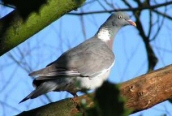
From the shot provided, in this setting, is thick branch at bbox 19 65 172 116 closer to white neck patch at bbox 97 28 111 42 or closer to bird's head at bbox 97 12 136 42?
white neck patch at bbox 97 28 111 42

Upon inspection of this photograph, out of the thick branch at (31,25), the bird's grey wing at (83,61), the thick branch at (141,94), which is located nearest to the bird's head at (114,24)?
the bird's grey wing at (83,61)

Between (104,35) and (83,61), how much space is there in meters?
0.68

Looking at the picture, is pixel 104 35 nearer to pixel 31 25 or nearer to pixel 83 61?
pixel 83 61

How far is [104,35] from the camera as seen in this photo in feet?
12.2

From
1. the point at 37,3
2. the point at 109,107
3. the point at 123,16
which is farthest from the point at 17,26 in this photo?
the point at 123,16

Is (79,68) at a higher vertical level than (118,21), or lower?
lower

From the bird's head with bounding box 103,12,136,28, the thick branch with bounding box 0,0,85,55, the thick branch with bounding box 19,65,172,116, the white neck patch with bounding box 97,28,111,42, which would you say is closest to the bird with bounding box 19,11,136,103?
the white neck patch with bounding box 97,28,111,42

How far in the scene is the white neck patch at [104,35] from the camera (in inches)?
145

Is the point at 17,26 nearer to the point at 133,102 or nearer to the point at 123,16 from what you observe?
the point at 133,102

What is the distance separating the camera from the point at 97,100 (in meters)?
0.37

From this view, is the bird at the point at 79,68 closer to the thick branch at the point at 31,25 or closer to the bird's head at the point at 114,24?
the bird's head at the point at 114,24

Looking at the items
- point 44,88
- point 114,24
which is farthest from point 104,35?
point 44,88

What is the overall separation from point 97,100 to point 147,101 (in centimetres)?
126

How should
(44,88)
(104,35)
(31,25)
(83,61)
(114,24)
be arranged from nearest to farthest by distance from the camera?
(31,25), (44,88), (83,61), (104,35), (114,24)
